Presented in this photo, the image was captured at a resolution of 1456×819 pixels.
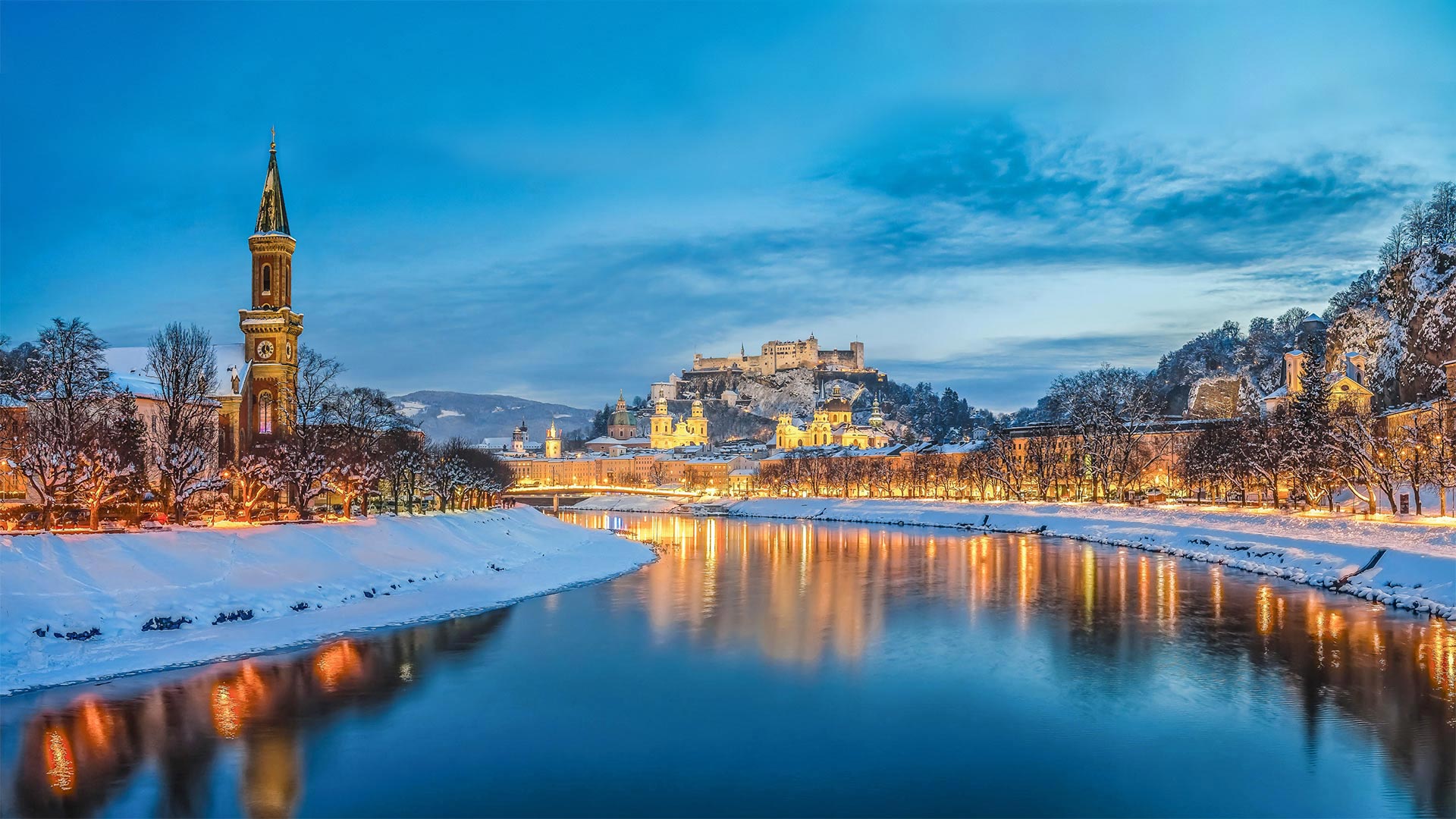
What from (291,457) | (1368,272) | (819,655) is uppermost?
(1368,272)

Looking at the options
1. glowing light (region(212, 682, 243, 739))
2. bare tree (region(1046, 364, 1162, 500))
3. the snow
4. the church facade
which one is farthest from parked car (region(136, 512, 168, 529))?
the church facade

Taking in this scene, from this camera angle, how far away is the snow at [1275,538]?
30719mm

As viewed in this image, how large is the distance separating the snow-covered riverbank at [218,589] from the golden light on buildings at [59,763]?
408 centimetres

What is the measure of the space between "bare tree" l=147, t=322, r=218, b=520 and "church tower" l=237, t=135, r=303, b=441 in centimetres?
220

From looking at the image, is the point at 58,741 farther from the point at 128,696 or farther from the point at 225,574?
the point at 225,574

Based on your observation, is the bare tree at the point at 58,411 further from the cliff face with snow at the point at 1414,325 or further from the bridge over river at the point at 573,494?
the bridge over river at the point at 573,494

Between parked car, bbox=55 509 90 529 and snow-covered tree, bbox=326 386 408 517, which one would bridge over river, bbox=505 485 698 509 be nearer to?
snow-covered tree, bbox=326 386 408 517

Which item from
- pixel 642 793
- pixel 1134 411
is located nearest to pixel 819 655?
pixel 642 793

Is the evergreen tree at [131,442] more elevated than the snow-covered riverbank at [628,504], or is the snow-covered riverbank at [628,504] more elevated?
the evergreen tree at [131,442]

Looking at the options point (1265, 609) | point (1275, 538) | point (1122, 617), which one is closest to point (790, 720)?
point (1122, 617)

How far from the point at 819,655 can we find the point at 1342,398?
67.9 m

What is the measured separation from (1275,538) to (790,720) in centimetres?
3247

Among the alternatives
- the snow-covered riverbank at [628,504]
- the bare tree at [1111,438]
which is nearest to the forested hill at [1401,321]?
the bare tree at [1111,438]

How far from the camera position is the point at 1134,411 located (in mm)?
80312
